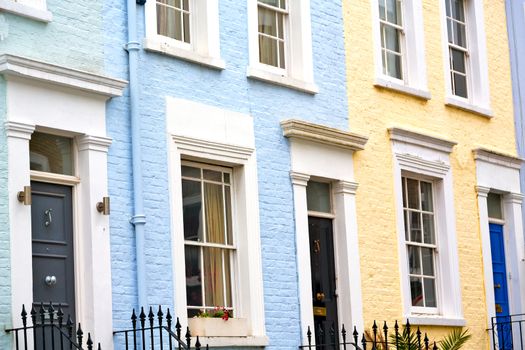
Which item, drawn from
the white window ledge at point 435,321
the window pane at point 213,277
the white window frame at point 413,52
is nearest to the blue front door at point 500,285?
the white window ledge at point 435,321

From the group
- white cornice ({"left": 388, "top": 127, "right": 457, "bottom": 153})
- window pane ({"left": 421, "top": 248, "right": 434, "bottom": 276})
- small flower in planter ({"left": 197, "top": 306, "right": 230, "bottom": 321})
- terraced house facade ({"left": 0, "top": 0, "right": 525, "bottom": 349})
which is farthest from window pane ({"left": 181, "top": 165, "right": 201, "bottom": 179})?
window pane ({"left": 421, "top": 248, "right": 434, "bottom": 276})

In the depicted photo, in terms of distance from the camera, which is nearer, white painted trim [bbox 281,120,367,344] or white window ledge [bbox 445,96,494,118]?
white painted trim [bbox 281,120,367,344]

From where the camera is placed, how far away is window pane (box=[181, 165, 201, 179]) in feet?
46.3

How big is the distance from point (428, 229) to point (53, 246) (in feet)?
22.9

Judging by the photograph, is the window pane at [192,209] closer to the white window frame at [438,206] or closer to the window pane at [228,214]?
the window pane at [228,214]

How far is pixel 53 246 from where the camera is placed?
12.5m

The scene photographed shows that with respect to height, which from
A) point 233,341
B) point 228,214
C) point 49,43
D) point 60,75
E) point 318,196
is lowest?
point 233,341

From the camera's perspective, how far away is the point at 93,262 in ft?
41.1

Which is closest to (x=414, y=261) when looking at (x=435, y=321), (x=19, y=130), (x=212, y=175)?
(x=435, y=321)

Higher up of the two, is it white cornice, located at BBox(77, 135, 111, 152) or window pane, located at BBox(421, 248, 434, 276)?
white cornice, located at BBox(77, 135, 111, 152)

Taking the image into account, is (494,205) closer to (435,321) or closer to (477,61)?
(477,61)

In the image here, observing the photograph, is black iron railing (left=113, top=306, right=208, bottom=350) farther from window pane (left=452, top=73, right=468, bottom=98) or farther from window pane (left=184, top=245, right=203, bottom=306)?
window pane (left=452, top=73, right=468, bottom=98)

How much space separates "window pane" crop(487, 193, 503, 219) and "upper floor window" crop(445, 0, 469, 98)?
1648 mm

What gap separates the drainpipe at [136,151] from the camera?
42.7ft
